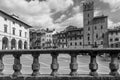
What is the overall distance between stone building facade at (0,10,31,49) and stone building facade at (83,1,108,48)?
110 ft

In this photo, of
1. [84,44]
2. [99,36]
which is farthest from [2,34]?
[99,36]

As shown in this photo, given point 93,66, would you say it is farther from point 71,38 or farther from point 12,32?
point 71,38

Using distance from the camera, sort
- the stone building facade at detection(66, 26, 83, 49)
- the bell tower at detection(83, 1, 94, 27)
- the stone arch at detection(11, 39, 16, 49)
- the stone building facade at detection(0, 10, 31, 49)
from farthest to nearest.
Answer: the stone building facade at detection(66, 26, 83, 49), the bell tower at detection(83, 1, 94, 27), the stone arch at detection(11, 39, 16, 49), the stone building facade at detection(0, 10, 31, 49)

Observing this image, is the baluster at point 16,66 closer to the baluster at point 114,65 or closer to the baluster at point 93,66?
the baluster at point 93,66

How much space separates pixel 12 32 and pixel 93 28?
136 feet

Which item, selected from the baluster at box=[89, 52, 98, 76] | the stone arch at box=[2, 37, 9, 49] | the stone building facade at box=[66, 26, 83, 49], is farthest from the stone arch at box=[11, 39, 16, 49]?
the baluster at box=[89, 52, 98, 76]

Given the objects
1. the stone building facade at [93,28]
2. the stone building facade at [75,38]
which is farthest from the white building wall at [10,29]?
the stone building facade at [93,28]

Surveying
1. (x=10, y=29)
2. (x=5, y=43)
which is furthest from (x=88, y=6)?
(x=5, y=43)

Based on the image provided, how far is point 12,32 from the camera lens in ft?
114

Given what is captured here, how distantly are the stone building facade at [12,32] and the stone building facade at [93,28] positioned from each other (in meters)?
33.6

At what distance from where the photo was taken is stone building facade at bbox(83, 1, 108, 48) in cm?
5078

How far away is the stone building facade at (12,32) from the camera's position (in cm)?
2994

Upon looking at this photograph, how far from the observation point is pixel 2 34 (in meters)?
29.5

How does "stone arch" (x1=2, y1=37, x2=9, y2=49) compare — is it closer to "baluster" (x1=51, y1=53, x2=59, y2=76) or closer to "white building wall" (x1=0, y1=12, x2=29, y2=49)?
"white building wall" (x1=0, y1=12, x2=29, y2=49)
